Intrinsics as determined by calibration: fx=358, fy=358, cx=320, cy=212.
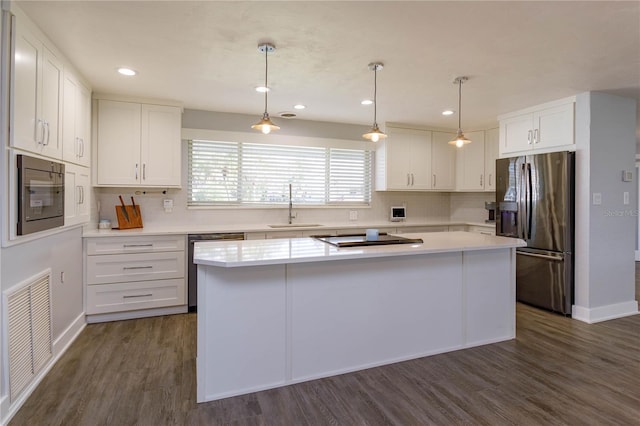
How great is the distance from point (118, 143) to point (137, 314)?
1.80 meters

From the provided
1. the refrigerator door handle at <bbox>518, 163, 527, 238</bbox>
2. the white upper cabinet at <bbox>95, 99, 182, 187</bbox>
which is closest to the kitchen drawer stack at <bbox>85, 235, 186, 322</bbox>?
the white upper cabinet at <bbox>95, 99, 182, 187</bbox>

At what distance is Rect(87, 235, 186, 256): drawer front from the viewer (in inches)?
137

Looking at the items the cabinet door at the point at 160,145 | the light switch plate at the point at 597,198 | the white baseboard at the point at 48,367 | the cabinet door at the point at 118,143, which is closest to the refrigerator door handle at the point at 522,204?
the light switch plate at the point at 597,198

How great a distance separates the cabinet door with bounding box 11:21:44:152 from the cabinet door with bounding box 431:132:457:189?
4.64 meters

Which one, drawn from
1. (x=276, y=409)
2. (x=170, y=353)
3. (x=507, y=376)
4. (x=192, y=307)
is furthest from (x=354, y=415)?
(x=192, y=307)

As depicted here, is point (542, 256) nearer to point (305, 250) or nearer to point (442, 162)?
point (442, 162)

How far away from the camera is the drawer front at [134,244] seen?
3486 mm

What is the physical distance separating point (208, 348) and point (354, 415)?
963 mm

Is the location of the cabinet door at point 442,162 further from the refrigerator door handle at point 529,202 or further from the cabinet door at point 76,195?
the cabinet door at point 76,195

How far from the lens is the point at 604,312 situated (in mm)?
3727

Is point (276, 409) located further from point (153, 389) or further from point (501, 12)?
point (501, 12)

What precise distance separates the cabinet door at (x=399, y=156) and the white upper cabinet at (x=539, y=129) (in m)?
1.19

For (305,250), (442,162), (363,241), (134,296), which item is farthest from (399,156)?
(134,296)

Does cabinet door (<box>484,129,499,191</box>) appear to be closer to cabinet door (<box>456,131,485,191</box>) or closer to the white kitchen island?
cabinet door (<box>456,131,485,191</box>)
